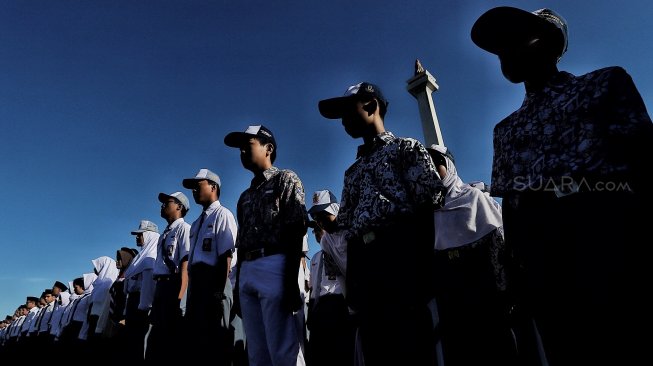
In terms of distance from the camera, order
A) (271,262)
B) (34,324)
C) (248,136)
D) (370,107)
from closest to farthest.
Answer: (370,107)
(271,262)
(248,136)
(34,324)

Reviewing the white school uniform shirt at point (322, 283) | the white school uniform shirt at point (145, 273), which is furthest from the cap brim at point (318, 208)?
the white school uniform shirt at point (145, 273)

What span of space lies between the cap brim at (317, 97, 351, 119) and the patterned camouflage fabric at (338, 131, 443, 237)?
0.34 m

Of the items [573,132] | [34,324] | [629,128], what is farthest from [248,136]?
[34,324]

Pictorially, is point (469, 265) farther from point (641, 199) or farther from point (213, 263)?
point (213, 263)

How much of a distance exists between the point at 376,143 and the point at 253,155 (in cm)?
158

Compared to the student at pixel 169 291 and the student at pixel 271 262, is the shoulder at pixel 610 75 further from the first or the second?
the student at pixel 169 291

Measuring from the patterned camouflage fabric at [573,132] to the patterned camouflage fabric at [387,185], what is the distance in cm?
38

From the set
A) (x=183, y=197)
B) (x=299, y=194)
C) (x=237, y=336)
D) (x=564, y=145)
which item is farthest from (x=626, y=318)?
(x=183, y=197)

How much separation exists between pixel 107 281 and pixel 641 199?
10031 mm

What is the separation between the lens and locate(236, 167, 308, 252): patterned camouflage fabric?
3287mm

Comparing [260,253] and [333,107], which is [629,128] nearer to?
[333,107]

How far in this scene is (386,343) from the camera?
2.03m

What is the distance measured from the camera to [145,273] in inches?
232

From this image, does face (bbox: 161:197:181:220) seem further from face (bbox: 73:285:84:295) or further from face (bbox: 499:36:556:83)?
face (bbox: 73:285:84:295)
